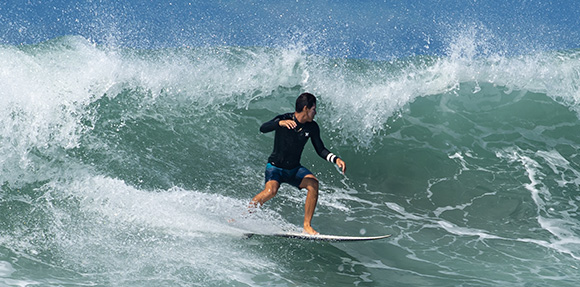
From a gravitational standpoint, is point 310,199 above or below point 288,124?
below

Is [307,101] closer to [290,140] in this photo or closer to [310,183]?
[290,140]

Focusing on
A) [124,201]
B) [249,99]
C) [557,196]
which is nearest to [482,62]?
[557,196]

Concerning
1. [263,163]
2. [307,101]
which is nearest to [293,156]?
[307,101]

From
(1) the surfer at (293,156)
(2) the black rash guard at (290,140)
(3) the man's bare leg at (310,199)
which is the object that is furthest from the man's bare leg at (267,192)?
(3) the man's bare leg at (310,199)

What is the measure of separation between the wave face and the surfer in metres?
0.45

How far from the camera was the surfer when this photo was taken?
5922 mm

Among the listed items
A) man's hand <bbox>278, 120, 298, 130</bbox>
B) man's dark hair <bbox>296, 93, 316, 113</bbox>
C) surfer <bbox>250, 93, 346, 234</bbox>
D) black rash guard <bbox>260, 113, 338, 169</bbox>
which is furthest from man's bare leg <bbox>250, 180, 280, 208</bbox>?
man's dark hair <bbox>296, 93, 316, 113</bbox>

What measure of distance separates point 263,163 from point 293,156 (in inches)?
138

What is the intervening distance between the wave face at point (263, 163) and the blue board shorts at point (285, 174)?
1.78 feet

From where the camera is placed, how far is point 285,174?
240 inches

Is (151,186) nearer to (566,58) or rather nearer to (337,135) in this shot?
(337,135)

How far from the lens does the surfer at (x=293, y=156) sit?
5922mm

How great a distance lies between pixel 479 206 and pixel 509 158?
185 cm

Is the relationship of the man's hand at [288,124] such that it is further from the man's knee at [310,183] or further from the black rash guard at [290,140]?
the man's knee at [310,183]
